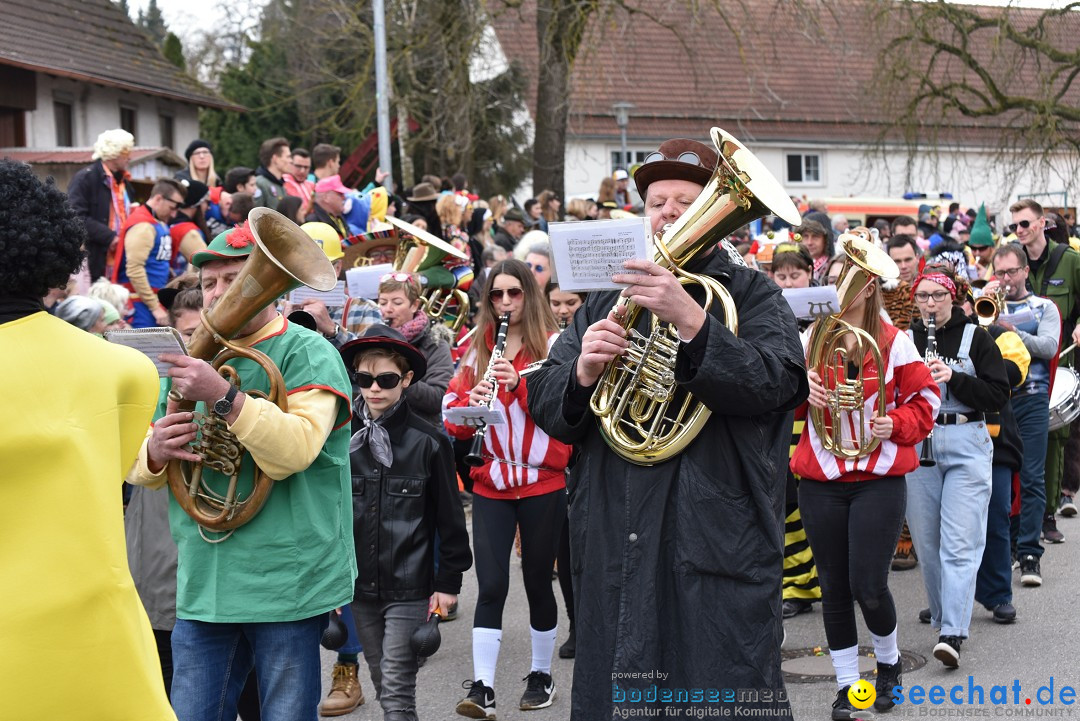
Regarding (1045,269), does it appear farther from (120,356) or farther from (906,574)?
(120,356)

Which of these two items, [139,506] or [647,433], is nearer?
[647,433]

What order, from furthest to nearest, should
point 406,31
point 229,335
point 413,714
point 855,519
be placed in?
point 406,31 → point 855,519 → point 413,714 → point 229,335

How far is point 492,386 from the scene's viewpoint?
599 cm

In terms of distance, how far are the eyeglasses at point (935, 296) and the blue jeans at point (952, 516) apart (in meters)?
0.68

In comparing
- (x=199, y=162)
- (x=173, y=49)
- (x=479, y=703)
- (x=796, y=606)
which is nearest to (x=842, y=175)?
(x=173, y=49)

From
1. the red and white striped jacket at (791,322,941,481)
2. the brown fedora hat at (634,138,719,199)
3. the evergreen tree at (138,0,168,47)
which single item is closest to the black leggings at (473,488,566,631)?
the red and white striped jacket at (791,322,941,481)

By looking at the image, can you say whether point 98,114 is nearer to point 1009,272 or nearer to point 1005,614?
point 1009,272

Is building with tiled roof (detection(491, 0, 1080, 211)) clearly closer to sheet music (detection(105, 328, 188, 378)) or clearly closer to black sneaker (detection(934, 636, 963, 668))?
black sneaker (detection(934, 636, 963, 668))

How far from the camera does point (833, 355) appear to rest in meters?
6.11

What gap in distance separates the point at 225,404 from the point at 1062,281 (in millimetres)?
8399

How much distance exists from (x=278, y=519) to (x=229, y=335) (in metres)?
0.59

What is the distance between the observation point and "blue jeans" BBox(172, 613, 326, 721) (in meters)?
4.02

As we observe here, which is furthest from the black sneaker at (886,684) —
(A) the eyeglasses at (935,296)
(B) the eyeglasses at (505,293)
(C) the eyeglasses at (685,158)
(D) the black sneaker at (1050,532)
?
(D) the black sneaker at (1050,532)

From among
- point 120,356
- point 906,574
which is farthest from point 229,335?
point 906,574
